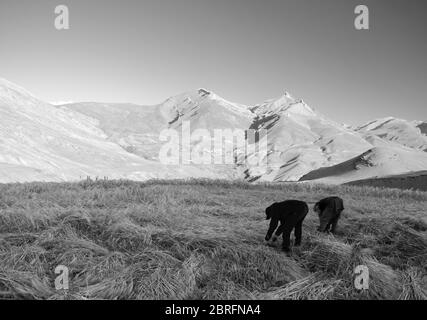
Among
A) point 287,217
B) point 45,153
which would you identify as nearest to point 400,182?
point 287,217

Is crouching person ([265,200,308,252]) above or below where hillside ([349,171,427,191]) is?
above

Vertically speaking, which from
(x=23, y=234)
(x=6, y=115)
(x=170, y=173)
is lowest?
(x=170, y=173)

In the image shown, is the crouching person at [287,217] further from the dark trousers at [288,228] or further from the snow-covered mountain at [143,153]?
the snow-covered mountain at [143,153]

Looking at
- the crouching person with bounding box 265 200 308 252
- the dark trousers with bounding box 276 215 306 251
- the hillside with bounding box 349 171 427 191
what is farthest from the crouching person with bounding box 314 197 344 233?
the hillside with bounding box 349 171 427 191

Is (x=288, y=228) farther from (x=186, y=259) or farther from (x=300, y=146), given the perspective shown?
(x=300, y=146)

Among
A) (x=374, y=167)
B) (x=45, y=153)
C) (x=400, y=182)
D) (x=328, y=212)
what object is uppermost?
(x=328, y=212)

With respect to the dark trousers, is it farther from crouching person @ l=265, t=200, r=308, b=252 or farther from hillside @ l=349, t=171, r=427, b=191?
hillside @ l=349, t=171, r=427, b=191
